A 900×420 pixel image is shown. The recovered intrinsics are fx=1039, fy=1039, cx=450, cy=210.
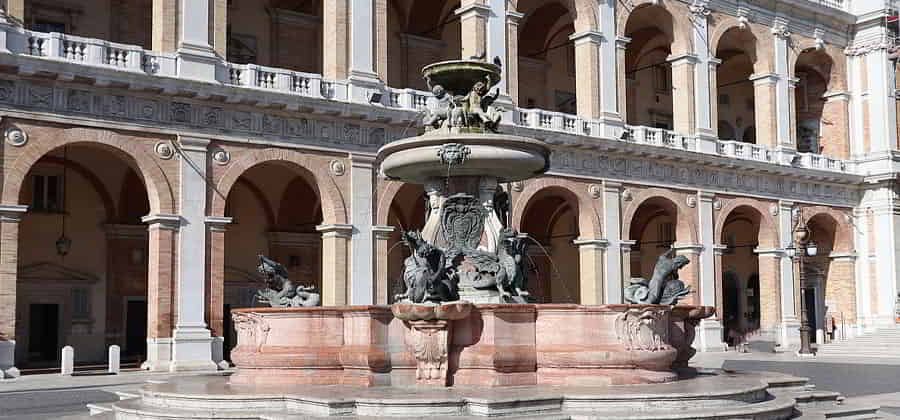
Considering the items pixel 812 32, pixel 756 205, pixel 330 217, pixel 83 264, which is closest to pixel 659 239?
pixel 756 205

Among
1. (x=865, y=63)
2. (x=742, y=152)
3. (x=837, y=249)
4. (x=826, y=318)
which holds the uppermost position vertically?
(x=865, y=63)

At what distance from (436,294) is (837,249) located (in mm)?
33024

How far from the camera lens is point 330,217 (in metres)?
26.8

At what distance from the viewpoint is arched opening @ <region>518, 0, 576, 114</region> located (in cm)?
3872

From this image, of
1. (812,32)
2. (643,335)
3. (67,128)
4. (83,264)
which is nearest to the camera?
(643,335)

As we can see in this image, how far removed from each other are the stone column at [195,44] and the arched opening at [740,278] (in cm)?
2653

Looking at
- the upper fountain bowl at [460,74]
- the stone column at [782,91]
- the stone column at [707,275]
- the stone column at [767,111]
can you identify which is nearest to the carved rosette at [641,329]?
the upper fountain bowl at [460,74]

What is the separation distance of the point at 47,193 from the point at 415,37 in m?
13.2

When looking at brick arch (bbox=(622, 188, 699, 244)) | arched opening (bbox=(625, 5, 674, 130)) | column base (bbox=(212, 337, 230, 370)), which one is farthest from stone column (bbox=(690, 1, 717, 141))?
column base (bbox=(212, 337, 230, 370))

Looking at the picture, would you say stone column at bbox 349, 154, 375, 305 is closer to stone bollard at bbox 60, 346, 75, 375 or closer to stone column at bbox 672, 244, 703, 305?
stone bollard at bbox 60, 346, 75, 375

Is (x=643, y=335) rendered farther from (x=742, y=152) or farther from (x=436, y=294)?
(x=742, y=152)

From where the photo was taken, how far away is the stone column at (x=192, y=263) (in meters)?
23.8

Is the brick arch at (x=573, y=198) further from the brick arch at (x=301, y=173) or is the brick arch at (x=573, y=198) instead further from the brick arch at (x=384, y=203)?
the brick arch at (x=301, y=173)

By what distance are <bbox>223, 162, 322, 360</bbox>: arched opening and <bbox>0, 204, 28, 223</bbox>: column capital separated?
9664 millimetres
